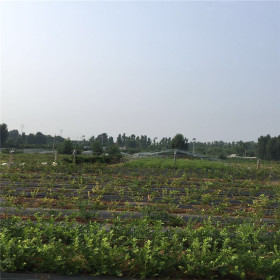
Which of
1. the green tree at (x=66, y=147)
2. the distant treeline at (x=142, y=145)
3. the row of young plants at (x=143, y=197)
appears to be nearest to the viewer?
the row of young plants at (x=143, y=197)

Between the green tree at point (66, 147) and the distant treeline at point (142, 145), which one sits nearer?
the green tree at point (66, 147)

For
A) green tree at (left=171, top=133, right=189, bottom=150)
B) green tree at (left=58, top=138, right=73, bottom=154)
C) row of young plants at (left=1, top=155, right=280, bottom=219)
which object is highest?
green tree at (left=171, top=133, right=189, bottom=150)

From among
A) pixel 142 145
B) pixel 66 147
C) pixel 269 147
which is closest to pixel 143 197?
pixel 66 147

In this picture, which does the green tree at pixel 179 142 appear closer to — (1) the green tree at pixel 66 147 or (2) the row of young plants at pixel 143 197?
(1) the green tree at pixel 66 147

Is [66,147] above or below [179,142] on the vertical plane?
below

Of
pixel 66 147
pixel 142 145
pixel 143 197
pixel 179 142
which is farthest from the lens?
pixel 142 145

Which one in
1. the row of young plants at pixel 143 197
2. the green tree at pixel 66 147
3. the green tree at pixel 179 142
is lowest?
the row of young plants at pixel 143 197

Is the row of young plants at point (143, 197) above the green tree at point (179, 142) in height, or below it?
below

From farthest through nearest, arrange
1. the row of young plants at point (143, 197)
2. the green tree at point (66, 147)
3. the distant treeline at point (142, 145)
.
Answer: the distant treeline at point (142, 145), the green tree at point (66, 147), the row of young plants at point (143, 197)

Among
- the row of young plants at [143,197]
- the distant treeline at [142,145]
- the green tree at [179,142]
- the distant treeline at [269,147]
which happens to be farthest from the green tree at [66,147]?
the distant treeline at [269,147]

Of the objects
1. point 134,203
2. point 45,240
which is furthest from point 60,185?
point 45,240


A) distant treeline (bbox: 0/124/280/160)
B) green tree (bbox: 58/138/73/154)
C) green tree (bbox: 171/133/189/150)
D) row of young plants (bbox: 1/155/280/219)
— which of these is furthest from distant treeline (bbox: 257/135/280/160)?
row of young plants (bbox: 1/155/280/219)

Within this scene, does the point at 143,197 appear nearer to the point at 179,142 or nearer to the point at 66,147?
the point at 66,147

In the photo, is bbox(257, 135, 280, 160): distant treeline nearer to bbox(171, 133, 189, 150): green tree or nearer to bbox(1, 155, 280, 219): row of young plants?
bbox(171, 133, 189, 150): green tree
